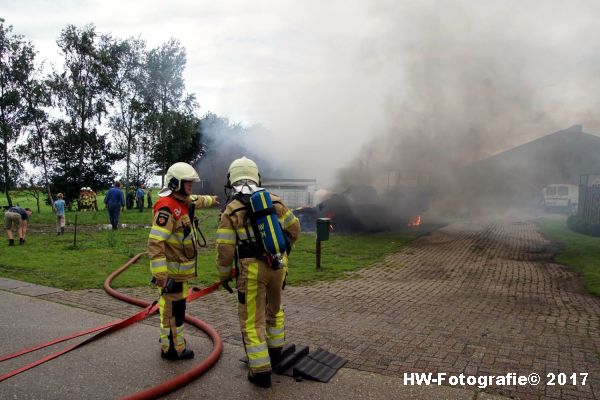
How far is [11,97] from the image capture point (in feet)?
73.9

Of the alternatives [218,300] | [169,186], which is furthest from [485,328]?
[169,186]

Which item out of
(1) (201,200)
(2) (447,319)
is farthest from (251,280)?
(2) (447,319)

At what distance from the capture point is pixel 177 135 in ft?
86.0

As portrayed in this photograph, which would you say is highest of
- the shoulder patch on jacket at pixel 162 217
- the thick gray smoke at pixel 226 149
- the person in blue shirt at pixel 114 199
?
the thick gray smoke at pixel 226 149

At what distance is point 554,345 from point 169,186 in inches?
160

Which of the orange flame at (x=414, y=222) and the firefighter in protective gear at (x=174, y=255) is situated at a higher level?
the firefighter in protective gear at (x=174, y=255)

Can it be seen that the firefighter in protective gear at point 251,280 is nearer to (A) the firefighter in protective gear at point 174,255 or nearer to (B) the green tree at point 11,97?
(A) the firefighter in protective gear at point 174,255

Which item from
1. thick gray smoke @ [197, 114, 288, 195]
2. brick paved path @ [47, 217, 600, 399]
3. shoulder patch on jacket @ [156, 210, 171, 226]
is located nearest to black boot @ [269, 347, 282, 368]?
brick paved path @ [47, 217, 600, 399]

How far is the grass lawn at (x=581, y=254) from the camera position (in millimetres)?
7835

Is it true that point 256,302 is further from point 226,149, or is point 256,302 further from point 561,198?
point 561,198

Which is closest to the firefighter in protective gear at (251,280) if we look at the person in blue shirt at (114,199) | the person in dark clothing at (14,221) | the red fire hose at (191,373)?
the red fire hose at (191,373)

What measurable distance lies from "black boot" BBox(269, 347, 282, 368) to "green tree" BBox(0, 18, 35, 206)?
79.1ft

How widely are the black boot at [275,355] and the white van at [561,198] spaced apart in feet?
95.3

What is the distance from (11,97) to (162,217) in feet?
78.6
